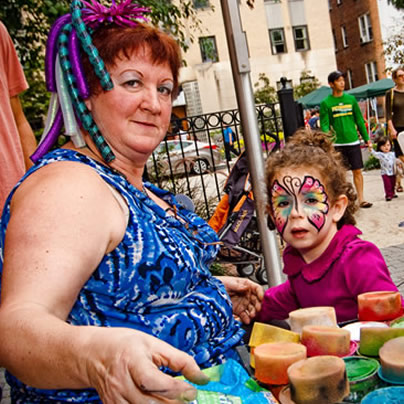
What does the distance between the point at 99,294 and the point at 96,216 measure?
23cm

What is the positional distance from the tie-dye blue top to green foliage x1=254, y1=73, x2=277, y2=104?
30225mm

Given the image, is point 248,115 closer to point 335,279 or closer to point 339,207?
point 339,207

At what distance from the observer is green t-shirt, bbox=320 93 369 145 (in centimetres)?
839

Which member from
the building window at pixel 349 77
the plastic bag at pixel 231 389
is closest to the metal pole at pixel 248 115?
the plastic bag at pixel 231 389

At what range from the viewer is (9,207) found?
141 cm

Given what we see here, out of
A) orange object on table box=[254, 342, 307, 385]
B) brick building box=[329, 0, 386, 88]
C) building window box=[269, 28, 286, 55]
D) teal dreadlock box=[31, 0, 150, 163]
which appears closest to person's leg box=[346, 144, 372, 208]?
teal dreadlock box=[31, 0, 150, 163]

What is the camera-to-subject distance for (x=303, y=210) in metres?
2.26

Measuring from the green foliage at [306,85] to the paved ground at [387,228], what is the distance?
22.9m

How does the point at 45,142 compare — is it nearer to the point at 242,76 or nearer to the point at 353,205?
the point at 353,205

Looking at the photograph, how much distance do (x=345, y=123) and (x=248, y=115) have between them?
5067mm

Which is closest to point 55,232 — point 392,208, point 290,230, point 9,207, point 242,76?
point 9,207

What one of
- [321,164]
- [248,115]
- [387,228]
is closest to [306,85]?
[387,228]

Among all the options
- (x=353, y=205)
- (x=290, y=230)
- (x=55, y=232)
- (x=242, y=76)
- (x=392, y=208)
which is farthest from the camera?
(x=392, y=208)

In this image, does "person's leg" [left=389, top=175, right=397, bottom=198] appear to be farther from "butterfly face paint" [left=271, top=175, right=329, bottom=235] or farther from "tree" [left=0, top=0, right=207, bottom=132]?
"butterfly face paint" [left=271, top=175, right=329, bottom=235]
